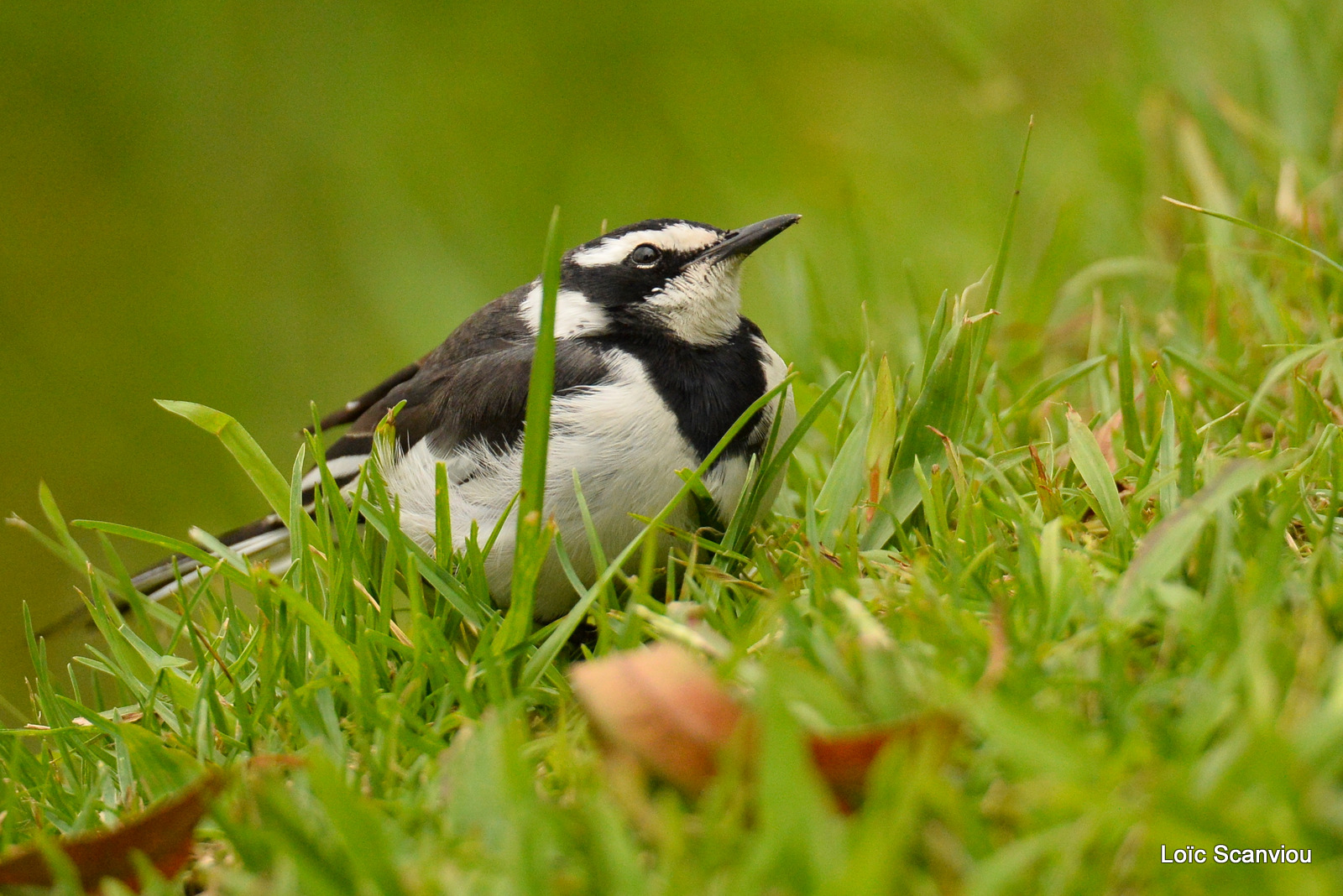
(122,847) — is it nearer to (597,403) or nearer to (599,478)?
(599,478)

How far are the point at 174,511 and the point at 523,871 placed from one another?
7.38 metres

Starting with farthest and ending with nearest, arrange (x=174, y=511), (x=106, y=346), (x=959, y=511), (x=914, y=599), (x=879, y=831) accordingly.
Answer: (x=106, y=346)
(x=174, y=511)
(x=959, y=511)
(x=914, y=599)
(x=879, y=831)

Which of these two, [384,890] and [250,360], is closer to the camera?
[384,890]

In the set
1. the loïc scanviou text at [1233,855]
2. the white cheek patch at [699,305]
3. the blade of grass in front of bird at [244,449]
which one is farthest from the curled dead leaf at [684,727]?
the white cheek patch at [699,305]

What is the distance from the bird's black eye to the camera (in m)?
2.87

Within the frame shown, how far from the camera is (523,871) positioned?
4.04 ft

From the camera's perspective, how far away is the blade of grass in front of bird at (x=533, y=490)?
6.18ft

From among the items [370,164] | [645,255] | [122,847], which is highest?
[370,164]

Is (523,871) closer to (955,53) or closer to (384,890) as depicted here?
(384,890)

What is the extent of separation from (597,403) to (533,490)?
52 cm

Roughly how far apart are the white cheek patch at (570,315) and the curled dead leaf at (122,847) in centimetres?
146

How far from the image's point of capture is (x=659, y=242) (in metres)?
2.88

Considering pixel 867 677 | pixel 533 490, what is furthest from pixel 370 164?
pixel 867 677

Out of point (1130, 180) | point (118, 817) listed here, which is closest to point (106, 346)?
point (1130, 180)
